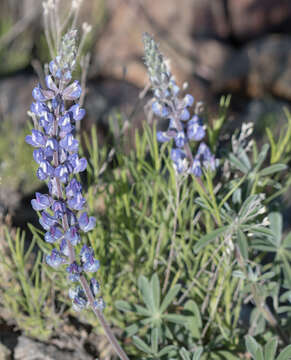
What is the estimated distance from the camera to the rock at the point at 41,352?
1.60 meters

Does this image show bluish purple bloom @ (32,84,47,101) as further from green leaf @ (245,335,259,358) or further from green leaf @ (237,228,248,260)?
→ green leaf @ (245,335,259,358)

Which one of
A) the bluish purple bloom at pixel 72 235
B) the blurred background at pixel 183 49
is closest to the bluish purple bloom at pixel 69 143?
the bluish purple bloom at pixel 72 235

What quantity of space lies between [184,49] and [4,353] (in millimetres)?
3544

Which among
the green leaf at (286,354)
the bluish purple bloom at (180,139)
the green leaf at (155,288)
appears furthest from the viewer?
the green leaf at (155,288)

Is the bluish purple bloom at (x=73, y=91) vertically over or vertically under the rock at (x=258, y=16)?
under

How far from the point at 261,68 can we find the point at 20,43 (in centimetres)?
248

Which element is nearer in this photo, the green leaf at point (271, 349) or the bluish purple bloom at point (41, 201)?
the bluish purple bloom at point (41, 201)

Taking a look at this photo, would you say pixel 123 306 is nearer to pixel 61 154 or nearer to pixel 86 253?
pixel 86 253

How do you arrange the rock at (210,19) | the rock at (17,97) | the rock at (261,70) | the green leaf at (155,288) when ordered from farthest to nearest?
the rock at (210,19) → the rock at (261,70) → the rock at (17,97) → the green leaf at (155,288)

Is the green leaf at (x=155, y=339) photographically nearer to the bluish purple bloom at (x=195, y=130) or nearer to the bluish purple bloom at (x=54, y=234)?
the bluish purple bloom at (x=54, y=234)

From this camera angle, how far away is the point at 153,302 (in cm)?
151

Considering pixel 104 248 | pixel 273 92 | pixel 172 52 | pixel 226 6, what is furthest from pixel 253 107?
pixel 104 248

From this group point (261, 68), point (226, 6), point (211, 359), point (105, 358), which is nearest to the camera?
point (211, 359)

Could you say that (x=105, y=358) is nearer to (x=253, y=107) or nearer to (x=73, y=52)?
(x=73, y=52)
